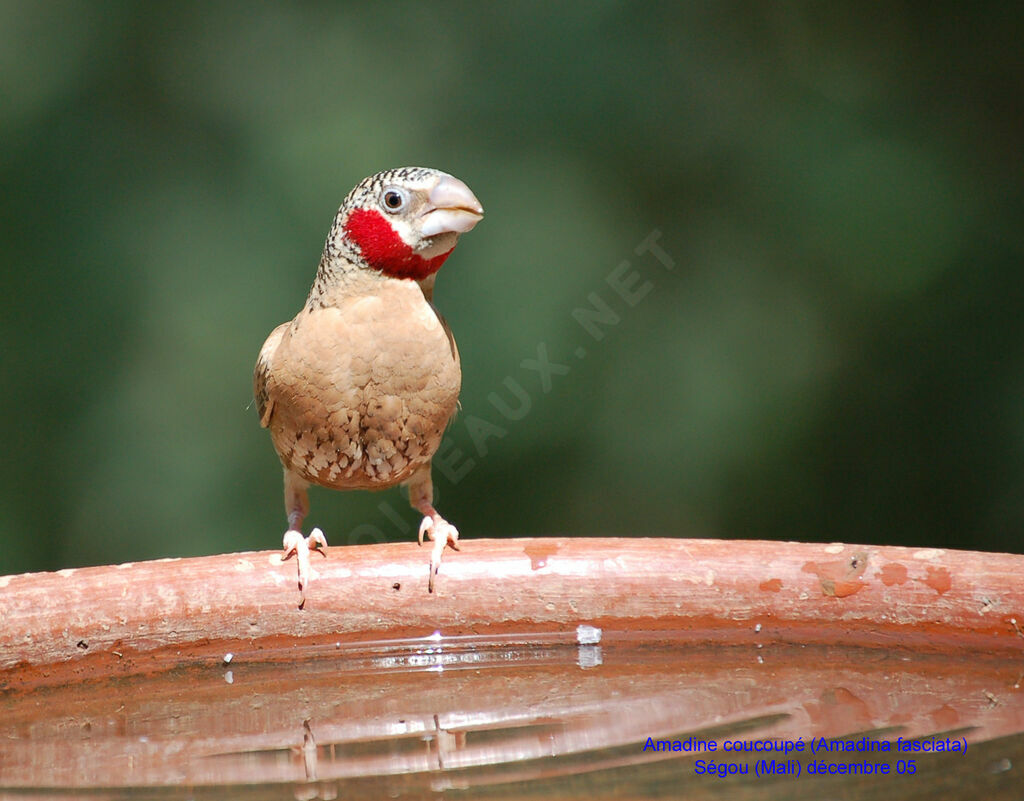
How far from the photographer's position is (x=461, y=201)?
2586 mm

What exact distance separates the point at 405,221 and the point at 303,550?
2.49ft

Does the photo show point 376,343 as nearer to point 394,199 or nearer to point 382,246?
point 382,246

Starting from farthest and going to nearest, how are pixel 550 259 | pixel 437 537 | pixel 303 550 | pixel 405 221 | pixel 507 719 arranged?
pixel 550 259 < pixel 405 221 < pixel 437 537 < pixel 303 550 < pixel 507 719

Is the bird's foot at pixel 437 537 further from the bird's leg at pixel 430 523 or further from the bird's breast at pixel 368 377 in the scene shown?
the bird's breast at pixel 368 377

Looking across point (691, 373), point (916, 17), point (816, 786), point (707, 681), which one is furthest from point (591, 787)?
point (916, 17)

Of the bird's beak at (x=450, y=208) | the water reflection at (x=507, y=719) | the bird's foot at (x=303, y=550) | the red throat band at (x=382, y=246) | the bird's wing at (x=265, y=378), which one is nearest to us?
the water reflection at (x=507, y=719)

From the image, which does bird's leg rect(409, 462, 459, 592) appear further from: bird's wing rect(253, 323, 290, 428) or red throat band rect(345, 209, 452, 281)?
red throat band rect(345, 209, 452, 281)

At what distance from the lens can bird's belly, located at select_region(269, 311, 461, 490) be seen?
8.97 feet

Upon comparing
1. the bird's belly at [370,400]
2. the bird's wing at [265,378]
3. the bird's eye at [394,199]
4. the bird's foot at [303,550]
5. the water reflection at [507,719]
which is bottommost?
the water reflection at [507,719]

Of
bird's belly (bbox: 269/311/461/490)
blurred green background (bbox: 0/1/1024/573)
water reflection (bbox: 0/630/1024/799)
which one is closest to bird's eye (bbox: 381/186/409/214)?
bird's belly (bbox: 269/311/461/490)

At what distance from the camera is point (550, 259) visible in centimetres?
464

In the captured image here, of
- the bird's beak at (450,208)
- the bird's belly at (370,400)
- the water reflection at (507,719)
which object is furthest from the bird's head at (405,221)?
the water reflection at (507,719)

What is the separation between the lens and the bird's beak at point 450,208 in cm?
259

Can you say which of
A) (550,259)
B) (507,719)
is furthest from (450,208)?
(550,259)
